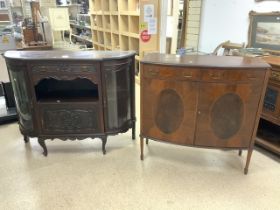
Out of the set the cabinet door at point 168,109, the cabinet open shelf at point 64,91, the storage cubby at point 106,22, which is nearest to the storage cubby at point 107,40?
the storage cubby at point 106,22

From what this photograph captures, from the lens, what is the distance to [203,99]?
181 centimetres

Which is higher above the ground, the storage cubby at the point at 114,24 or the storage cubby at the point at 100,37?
the storage cubby at the point at 114,24

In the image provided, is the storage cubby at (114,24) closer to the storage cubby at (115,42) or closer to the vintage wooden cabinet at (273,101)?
the storage cubby at (115,42)

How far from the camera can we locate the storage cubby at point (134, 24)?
4016mm

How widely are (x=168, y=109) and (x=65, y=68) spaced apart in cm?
94

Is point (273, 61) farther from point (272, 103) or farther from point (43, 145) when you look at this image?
point (43, 145)

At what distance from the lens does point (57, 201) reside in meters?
1.75

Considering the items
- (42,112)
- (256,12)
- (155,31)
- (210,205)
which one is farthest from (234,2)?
(42,112)

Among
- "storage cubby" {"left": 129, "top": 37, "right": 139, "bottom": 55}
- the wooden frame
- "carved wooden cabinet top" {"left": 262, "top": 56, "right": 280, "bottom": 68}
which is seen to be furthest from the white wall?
"storage cubby" {"left": 129, "top": 37, "right": 139, "bottom": 55}

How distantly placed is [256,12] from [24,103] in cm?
255

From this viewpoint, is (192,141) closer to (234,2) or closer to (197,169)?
(197,169)

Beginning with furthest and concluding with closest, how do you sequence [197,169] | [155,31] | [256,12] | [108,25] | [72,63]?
[108,25], [155,31], [256,12], [197,169], [72,63]

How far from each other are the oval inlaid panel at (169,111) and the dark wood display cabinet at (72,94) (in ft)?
1.46

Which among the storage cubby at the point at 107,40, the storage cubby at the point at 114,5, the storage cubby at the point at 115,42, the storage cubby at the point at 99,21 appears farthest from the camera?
the storage cubby at the point at 99,21
